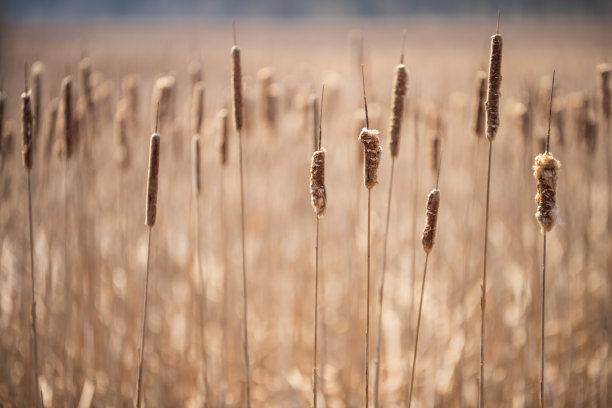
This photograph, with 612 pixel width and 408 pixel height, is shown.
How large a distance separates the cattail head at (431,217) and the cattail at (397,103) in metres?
0.25

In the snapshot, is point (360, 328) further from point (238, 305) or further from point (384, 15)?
point (384, 15)

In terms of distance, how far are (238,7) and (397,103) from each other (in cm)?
4683

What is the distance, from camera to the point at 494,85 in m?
0.97

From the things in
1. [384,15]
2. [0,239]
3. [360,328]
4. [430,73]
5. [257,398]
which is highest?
[384,15]

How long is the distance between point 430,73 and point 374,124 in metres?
7.86

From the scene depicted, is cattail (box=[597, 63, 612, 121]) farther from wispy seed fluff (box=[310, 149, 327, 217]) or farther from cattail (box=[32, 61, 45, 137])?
cattail (box=[32, 61, 45, 137])

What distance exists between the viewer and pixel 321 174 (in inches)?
37.8

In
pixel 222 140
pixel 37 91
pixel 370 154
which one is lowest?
pixel 370 154

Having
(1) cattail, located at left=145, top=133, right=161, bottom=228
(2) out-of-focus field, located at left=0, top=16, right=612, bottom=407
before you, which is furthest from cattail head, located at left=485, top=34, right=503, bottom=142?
(1) cattail, located at left=145, top=133, right=161, bottom=228

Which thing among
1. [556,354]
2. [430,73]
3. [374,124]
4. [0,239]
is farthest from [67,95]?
[430,73]

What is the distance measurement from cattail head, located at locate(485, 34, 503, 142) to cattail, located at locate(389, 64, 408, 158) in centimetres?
25

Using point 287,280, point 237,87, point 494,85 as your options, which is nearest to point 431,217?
point 494,85

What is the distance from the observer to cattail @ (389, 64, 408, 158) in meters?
1.17

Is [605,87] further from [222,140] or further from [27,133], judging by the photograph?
[27,133]
